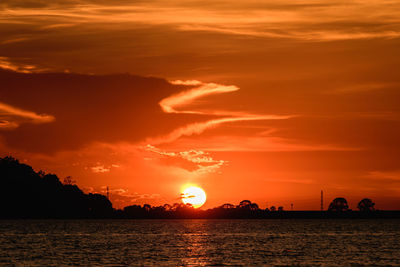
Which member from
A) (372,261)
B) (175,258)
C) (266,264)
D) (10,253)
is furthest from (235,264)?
(10,253)

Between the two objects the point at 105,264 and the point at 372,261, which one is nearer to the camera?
the point at 105,264

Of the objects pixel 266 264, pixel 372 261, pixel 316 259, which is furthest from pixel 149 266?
pixel 372 261

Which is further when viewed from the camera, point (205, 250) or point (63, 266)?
point (205, 250)

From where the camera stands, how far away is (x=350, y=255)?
131125 mm

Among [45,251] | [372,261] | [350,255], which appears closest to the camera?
[372,261]

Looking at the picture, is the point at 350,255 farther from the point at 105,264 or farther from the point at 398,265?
the point at 105,264

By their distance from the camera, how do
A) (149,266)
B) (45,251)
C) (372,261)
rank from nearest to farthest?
1. (149,266)
2. (372,261)
3. (45,251)

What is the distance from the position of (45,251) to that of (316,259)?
5635 centimetres

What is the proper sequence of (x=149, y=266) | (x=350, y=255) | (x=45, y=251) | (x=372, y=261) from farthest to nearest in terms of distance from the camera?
(x=45, y=251)
(x=350, y=255)
(x=372, y=261)
(x=149, y=266)

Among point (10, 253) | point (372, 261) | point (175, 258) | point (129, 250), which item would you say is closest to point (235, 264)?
point (175, 258)

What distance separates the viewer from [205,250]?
475ft

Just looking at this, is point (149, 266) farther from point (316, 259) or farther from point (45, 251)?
point (45, 251)

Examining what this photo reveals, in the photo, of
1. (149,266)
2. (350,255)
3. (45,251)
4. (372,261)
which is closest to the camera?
(149,266)

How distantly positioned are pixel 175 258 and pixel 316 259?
25161 millimetres
